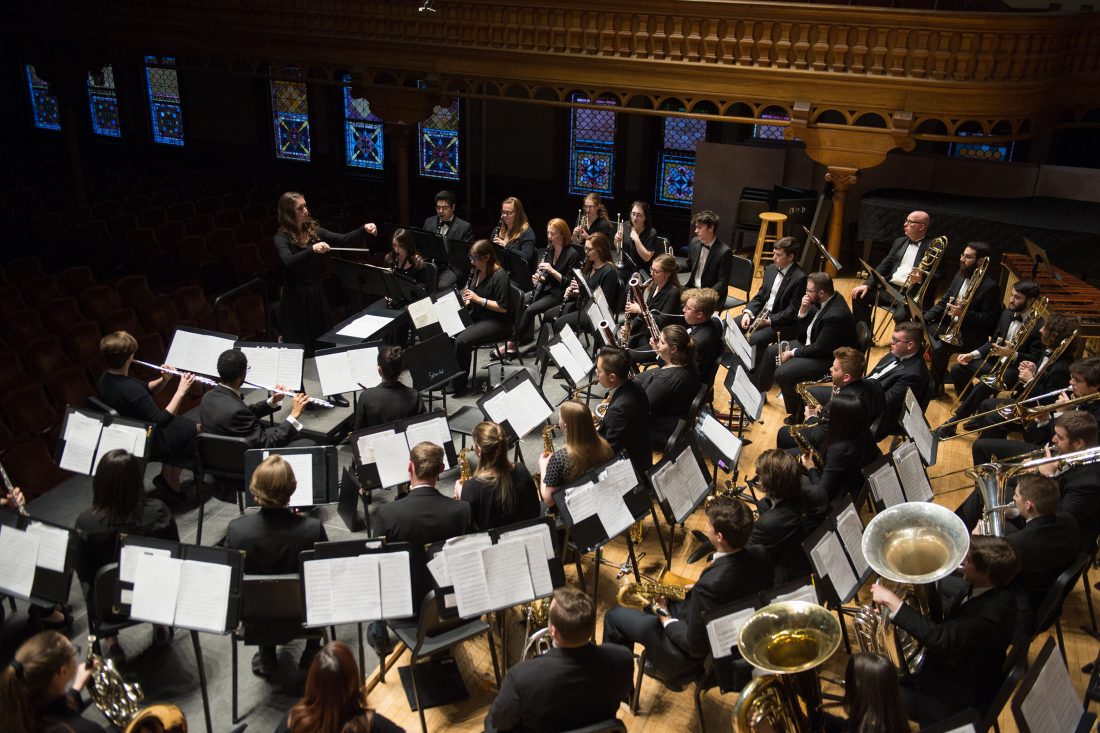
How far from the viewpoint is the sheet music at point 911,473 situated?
5.39 m

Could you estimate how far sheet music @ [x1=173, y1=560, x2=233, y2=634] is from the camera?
4262 mm

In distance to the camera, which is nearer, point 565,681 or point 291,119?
point 565,681

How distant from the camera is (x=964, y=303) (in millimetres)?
8320

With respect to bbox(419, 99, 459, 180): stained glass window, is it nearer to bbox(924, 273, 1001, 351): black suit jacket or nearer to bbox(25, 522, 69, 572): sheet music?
bbox(924, 273, 1001, 351): black suit jacket

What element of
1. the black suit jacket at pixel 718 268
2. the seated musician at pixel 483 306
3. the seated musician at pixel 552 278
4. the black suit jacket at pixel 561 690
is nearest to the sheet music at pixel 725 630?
the black suit jacket at pixel 561 690

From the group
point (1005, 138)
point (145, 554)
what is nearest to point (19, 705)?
point (145, 554)

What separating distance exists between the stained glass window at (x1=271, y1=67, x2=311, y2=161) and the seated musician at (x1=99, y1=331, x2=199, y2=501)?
13.0 metres

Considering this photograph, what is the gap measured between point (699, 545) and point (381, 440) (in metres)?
2.36

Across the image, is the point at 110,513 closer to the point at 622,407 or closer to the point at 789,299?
the point at 622,407

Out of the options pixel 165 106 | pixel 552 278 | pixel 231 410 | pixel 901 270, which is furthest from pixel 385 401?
pixel 165 106

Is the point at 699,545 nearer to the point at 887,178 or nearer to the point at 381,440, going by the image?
the point at 381,440

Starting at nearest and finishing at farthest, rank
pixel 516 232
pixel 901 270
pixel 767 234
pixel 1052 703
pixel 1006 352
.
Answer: pixel 1052 703
pixel 1006 352
pixel 901 270
pixel 516 232
pixel 767 234

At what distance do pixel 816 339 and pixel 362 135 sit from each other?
41.4 ft

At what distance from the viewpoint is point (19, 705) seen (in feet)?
11.3
